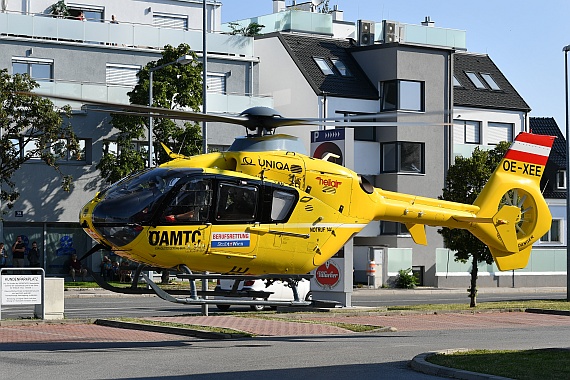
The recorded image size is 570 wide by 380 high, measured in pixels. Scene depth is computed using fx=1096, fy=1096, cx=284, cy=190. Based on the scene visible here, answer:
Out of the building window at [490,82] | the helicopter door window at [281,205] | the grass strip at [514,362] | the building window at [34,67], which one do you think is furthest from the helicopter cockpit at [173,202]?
the building window at [490,82]

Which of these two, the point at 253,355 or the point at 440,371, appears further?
the point at 253,355

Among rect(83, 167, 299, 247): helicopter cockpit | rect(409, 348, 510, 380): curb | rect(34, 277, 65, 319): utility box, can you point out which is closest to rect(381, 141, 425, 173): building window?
rect(34, 277, 65, 319): utility box

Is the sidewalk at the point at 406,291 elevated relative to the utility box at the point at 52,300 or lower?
lower

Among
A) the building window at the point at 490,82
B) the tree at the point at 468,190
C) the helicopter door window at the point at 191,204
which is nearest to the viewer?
the helicopter door window at the point at 191,204

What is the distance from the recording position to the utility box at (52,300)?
2417 cm

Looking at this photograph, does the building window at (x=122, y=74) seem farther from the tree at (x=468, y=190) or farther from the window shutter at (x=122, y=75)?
the tree at (x=468, y=190)

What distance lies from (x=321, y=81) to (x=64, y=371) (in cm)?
3778

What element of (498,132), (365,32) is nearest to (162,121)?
(365,32)

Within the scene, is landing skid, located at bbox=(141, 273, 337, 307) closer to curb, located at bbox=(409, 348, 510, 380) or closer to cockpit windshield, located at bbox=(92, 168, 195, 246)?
cockpit windshield, located at bbox=(92, 168, 195, 246)

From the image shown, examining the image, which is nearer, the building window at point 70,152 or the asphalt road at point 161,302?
the asphalt road at point 161,302

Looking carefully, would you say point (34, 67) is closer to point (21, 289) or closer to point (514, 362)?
point (21, 289)

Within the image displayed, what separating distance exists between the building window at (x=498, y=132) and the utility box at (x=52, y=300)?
3726 centimetres

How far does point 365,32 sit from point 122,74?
13.5m

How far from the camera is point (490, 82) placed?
195ft
